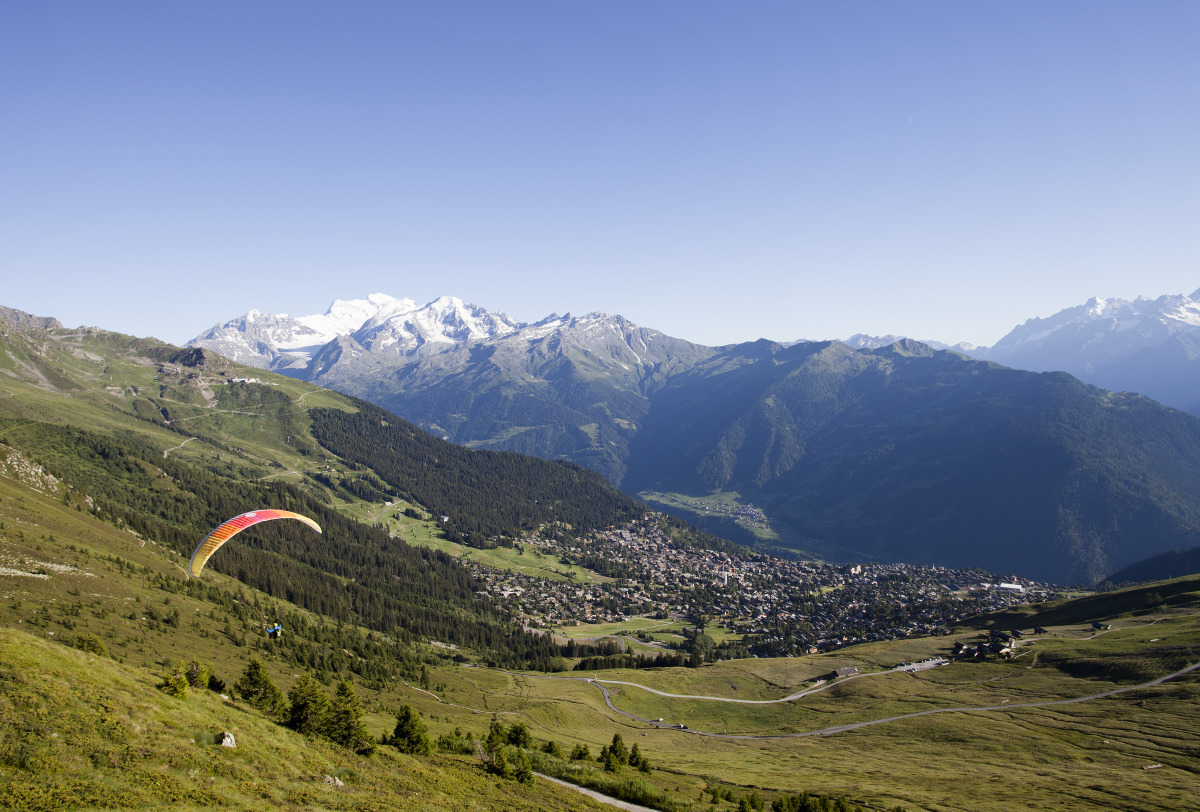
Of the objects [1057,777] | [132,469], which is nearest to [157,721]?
[1057,777]

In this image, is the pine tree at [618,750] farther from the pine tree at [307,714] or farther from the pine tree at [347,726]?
the pine tree at [307,714]

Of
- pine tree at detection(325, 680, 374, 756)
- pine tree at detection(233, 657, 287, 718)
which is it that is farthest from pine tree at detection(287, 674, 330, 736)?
pine tree at detection(233, 657, 287, 718)

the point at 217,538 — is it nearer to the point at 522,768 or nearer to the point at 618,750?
the point at 522,768

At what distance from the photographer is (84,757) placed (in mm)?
25469

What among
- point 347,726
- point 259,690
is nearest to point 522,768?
point 347,726

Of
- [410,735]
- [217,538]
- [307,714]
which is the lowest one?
[410,735]

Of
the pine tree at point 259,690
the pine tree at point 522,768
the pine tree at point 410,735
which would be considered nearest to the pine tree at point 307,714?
the pine tree at point 259,690

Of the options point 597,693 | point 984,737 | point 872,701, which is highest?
point 984,737

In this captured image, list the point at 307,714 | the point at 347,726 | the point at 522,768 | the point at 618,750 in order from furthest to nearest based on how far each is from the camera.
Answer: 1. the point at 618,750
2. the point at 522,768
3. the point at 307,714
4. the point at 347,726

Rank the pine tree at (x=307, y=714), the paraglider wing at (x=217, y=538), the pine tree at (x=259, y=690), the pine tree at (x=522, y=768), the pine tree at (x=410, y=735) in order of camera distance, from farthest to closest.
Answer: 1. the paraglider wing at (x=217, y=538)
2. the pine tree at (x=410, y=735)
3. the pine tree at (x=259, y=690)
4. the pine tree at (x=522, y=768)
5. the pine tree at (x=307, y=714)

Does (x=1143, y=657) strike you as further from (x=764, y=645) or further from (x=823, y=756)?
(x=764, y=645)

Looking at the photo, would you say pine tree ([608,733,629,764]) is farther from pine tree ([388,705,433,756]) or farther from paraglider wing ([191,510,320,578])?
paraglider wing ([191,510,320,578])

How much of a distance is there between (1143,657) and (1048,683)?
17.1m

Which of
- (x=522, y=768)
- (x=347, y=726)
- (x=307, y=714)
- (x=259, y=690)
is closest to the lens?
(x=347, y=726)
